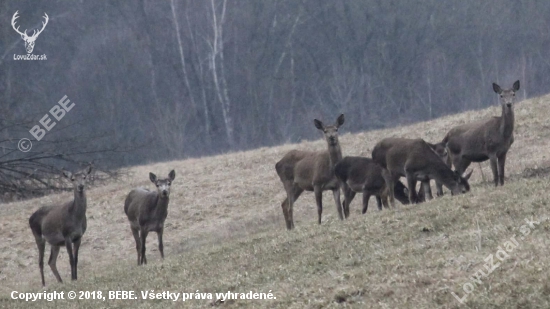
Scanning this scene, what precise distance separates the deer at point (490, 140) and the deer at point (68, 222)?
7.15 metres

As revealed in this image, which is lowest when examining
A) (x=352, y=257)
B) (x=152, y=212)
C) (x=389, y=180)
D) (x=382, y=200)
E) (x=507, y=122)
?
(x=352, y=257)

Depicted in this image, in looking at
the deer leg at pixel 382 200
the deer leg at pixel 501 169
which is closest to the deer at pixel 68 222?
the deer leg at pixel 382 200

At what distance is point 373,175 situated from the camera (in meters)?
19.1

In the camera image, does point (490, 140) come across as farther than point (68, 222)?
No

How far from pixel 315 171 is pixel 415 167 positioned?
90.5 inches

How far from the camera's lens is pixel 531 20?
7425 cm

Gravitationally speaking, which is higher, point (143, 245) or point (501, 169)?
point (501, 169)

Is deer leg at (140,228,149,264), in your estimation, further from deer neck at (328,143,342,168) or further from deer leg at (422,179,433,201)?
deer leg at (422,179,433,201)

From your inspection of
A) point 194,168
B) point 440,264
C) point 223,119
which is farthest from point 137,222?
point 223,119

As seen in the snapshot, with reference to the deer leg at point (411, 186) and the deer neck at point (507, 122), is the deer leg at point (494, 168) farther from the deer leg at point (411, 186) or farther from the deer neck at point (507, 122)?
the deer leg at point (411, 186)

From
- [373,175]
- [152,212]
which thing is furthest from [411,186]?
[152,212]

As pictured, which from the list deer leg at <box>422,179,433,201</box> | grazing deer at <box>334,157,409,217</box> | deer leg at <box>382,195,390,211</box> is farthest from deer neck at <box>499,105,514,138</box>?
deer leg at <box>382,195,390,211</box>

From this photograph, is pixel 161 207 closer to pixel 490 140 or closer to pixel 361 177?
pixel 361 177

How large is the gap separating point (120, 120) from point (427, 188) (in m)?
53.4
